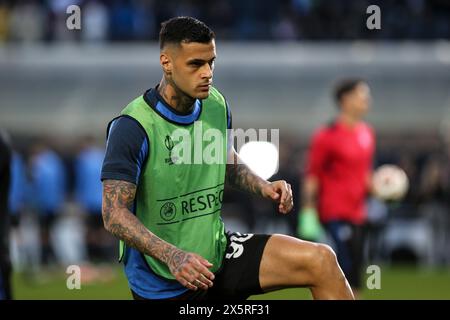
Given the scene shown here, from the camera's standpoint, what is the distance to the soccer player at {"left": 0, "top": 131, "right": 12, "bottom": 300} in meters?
7.01

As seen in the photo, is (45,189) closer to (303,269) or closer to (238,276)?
(238,276)

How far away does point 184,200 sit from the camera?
6000mm

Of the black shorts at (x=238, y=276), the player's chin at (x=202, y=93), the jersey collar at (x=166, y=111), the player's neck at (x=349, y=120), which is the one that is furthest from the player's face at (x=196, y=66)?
the player's neck at (x=349, y=120)

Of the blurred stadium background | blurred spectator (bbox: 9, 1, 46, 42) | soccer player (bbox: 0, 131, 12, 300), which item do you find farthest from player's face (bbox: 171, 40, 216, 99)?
blurred spectator (bbox: 9, 1, 46, 42)

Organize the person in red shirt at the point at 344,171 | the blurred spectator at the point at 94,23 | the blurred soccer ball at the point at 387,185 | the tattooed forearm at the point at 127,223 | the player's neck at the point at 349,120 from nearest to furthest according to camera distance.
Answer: the tattooed forearm at the point at 127,223 → the person in red shirt at the point at 344,171 → the player's neck at the point at 349,120 → the blurred soccer ball at the point at 387,185 → the blurred spectator at the point at 94,23

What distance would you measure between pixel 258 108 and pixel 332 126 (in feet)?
48.6

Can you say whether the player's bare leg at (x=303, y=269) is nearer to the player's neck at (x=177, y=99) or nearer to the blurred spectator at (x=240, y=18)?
the player's neck at (x=177, y=99)

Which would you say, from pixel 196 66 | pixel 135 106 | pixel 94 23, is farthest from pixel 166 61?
pixel 94 23

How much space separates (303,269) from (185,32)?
1.41 meters

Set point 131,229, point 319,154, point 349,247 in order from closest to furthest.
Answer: point 131,229
point 349,247
point 319,154

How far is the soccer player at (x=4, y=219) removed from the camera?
701 cm

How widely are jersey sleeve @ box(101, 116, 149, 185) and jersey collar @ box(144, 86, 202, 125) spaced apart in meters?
0.21

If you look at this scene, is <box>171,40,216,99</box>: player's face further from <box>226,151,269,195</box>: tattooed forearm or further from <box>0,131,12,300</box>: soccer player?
<box>0,131,12,300</box>: soccer player

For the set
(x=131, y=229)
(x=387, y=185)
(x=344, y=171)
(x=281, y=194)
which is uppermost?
(x=281, y=194)
